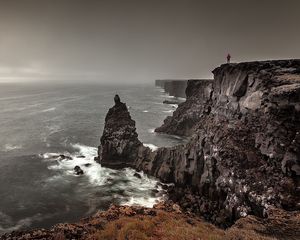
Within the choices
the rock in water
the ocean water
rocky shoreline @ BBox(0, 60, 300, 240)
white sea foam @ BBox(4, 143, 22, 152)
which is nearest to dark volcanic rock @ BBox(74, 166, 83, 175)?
the ocean water

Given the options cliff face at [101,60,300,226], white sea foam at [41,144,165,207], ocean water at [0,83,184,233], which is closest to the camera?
cliff face at [101,60,300,226]

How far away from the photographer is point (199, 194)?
45.6m

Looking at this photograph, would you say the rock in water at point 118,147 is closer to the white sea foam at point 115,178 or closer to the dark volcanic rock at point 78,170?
the white sea foam at point 115,178

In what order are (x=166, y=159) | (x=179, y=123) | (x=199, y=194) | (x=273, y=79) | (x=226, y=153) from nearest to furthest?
(x=273, y=79), (x=226, y=153), (x=199, y=194), (x=166, y=159), (x=179, y=123)

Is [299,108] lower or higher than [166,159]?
higher

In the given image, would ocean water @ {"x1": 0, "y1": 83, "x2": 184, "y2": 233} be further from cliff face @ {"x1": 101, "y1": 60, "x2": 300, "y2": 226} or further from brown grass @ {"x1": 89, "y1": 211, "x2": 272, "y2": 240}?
brown grass @ {"x1": 89, "y1": 211, "x2": 272, "y2": 240}

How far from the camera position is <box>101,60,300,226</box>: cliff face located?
105 feet

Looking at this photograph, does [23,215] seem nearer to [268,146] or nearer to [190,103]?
[268,146]

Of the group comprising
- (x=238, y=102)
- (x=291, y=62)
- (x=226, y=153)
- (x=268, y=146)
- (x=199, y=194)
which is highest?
(x=291, y=62)

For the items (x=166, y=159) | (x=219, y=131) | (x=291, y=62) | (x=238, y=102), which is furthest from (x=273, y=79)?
(x=166, y=159)

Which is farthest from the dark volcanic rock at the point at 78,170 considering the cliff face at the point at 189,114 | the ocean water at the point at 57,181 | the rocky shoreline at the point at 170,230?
the cliff face at the point at 189,114

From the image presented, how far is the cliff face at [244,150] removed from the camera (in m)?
32.0

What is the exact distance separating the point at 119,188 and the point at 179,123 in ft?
159

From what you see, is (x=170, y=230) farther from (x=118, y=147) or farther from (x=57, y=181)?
(x=118, y=147)
